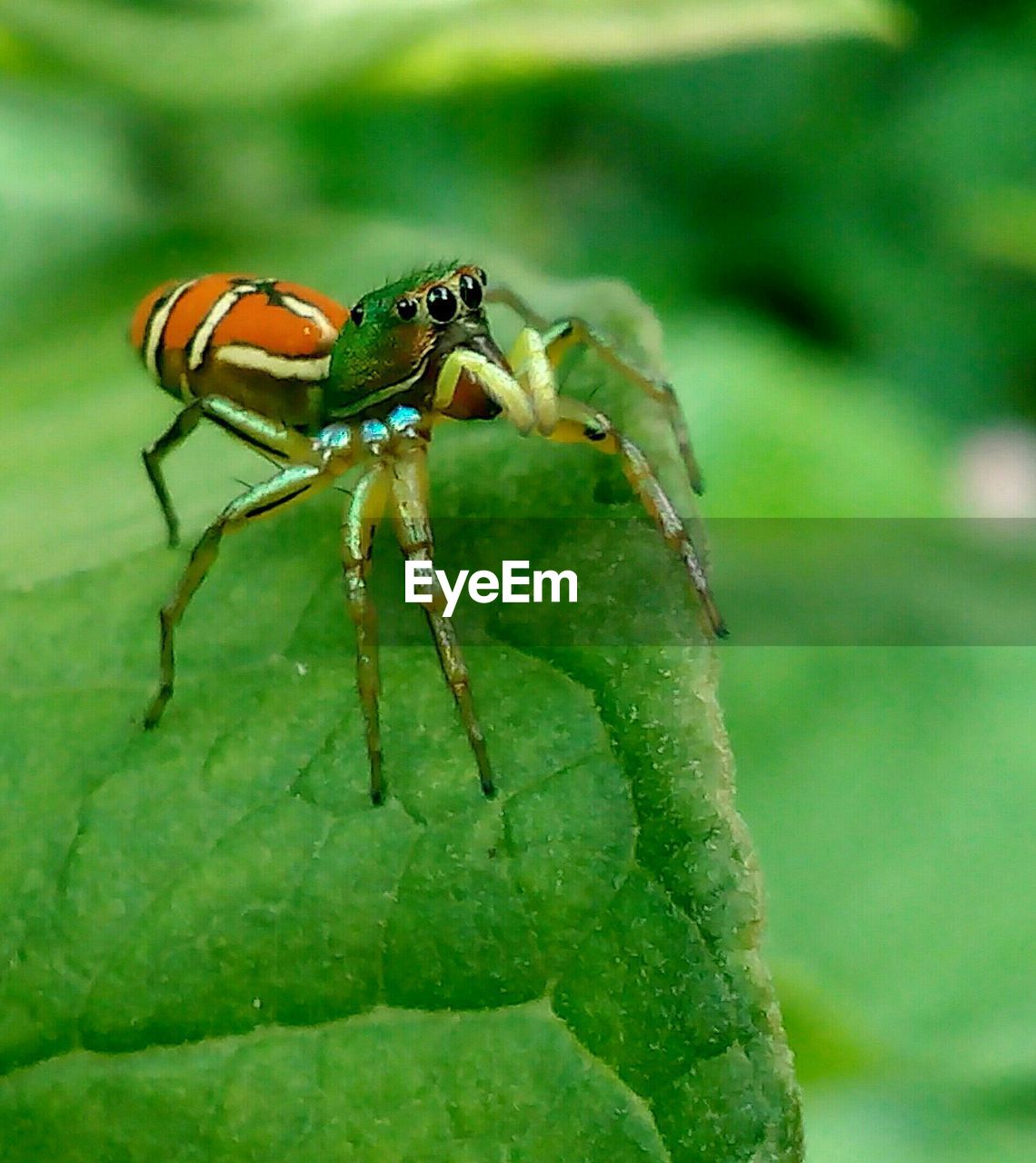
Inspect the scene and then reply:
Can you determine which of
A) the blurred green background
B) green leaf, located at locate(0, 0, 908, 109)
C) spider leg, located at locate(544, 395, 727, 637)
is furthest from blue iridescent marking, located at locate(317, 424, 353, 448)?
green leaf, located at locate(0, 0, 908, 109)

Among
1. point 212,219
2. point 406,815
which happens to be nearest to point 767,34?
point 212,219

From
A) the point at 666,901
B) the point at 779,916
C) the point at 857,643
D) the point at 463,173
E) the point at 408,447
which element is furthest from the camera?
the point at 463,173

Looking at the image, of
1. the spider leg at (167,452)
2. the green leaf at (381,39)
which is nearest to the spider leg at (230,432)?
the spider leg at (167,452)

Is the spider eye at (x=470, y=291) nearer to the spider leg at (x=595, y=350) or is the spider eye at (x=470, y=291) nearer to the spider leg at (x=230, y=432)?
the spider leg at (x=595, y=350)

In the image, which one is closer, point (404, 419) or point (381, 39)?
point (404, 419)

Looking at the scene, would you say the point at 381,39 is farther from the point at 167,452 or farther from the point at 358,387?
the point at 167,452

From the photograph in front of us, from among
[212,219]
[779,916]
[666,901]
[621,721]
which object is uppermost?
[212,219]

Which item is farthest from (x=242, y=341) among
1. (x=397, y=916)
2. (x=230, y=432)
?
(x=397, y=916)

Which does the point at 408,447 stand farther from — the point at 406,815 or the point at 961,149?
the point at 961,149
